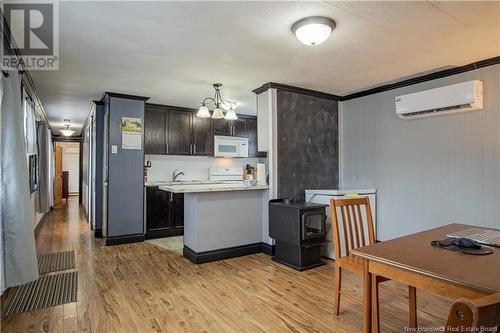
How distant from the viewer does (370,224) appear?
2338 mm

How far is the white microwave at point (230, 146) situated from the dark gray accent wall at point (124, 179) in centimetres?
166

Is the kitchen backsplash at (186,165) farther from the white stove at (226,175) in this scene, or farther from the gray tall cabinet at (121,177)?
the gray tall cabinet at (121,177)

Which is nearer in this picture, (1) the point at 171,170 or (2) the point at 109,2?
(2) the point at 109,2

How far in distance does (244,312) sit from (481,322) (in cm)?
195

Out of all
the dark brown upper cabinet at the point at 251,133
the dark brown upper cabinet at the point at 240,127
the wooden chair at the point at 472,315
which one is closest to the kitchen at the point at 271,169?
the wooden chair at the point at 472,315

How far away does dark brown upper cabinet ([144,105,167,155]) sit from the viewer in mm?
5164

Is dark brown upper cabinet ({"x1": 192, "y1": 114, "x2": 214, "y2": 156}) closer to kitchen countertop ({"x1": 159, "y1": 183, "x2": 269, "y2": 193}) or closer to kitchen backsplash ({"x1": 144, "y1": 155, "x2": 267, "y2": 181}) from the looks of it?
kitchen backsplash ({"x1": 144, "y1": 155, "x2": 267, "y2": 181})

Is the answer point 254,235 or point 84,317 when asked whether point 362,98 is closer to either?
point 254,235

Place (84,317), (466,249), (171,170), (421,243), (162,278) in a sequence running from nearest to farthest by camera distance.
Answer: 1. (466,249)
2. (421,243)
3. (84,317)
4. (162,278)
5. (171,170)

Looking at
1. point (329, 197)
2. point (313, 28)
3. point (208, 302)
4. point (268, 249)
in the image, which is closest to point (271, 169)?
point (329, 197)

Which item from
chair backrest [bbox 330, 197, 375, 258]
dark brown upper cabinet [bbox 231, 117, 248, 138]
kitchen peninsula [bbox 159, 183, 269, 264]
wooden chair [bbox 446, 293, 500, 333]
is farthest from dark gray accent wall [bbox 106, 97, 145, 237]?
wooden chair [bbox 446, 293, 500, 333]

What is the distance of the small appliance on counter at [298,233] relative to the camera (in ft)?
11.1

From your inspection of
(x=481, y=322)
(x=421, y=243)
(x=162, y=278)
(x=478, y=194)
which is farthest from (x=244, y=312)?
(x=478, y=194)

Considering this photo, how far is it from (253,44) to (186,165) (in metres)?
3.65
